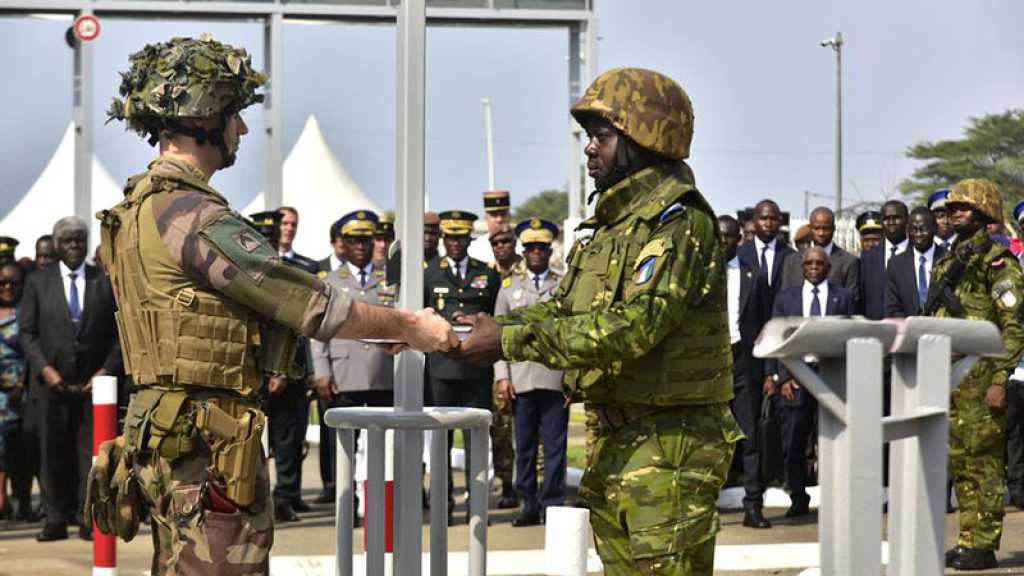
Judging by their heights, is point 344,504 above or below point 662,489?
below

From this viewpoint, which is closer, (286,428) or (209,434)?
(209,434)

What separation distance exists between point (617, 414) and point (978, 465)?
4955 mm

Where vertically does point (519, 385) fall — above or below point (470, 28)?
below

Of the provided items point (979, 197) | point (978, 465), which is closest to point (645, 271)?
point (979, 197)

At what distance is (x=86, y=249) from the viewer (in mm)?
11469

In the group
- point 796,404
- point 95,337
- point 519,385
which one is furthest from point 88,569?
point 796,404

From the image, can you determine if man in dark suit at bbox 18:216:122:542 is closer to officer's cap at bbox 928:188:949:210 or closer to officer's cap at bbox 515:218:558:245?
officer's cap at bbox 515:218:558:245

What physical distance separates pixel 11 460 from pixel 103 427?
4.99 m

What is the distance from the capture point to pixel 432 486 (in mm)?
5863

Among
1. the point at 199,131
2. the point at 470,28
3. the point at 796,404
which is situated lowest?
the point at 796,404

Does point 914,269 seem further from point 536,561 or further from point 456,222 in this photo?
point 536,561

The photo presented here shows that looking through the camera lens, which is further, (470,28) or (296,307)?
(470,28)

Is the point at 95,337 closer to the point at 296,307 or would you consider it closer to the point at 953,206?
the point at 953,206

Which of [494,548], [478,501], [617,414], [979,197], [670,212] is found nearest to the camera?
[670,212]
